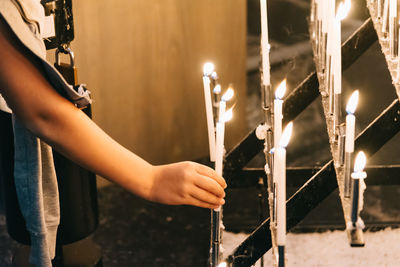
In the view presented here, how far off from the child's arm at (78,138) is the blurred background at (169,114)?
163cm

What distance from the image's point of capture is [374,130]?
63.5 inches

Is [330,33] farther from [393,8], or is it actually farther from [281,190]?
[281,190]

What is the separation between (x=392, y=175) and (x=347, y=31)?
3440mm

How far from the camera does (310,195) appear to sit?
1.54 metres

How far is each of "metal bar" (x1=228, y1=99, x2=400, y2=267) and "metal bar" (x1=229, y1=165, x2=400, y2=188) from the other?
641 mm

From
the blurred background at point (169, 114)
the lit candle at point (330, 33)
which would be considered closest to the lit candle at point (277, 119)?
the lit candle at point (330, 33)

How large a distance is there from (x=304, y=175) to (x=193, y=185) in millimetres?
1253

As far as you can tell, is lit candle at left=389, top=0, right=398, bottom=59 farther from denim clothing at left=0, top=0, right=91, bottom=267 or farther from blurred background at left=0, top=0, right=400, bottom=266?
blurred background at left=0, top=0, right=400, bottom=266

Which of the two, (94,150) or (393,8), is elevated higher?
(393,8)

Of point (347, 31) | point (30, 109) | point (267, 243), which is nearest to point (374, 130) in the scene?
point (267, 243)

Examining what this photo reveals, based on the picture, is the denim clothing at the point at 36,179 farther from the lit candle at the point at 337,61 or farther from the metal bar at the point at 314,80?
the metal bar at the point at 314,80

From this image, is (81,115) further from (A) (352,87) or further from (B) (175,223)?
(A) (352,87)

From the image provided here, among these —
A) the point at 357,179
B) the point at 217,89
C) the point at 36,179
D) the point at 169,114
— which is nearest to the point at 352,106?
the point at 357,179

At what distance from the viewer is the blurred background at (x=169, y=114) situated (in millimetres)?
3146
